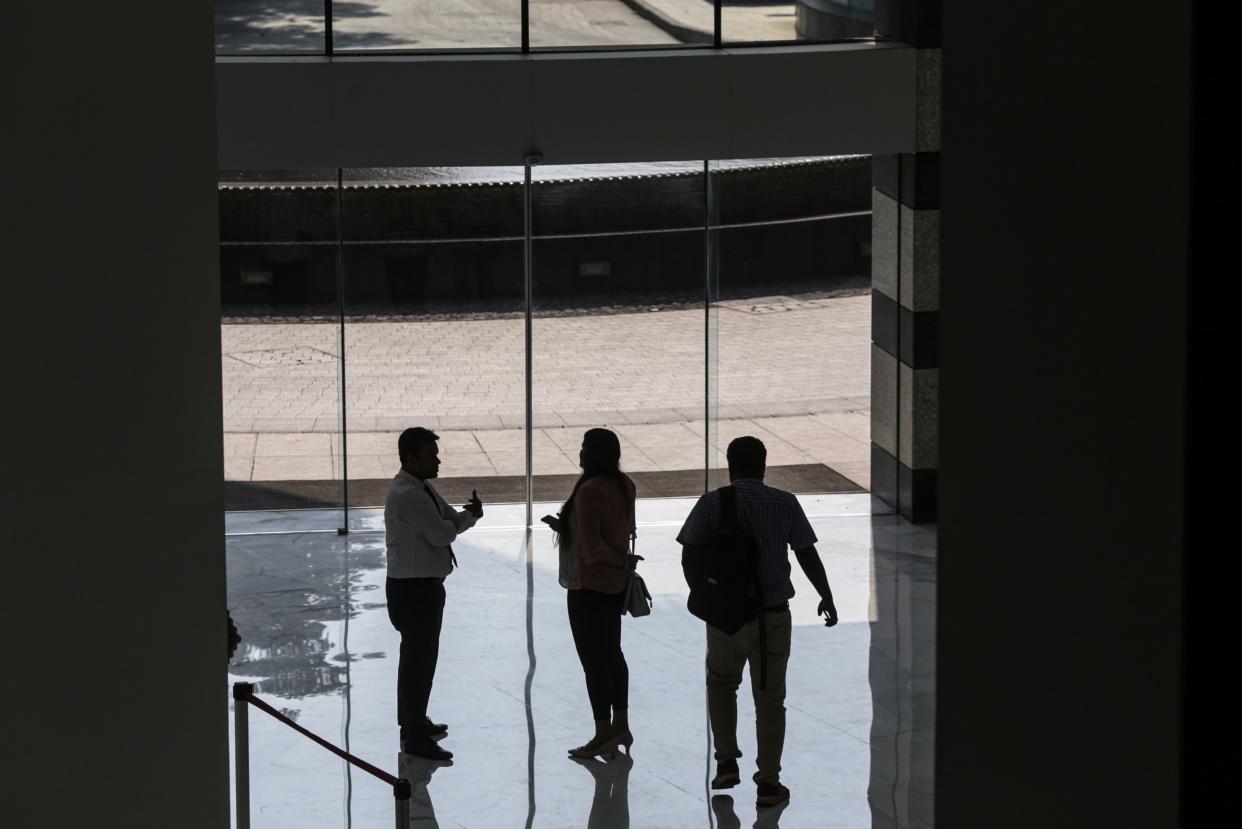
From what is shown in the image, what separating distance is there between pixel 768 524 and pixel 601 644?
4.52ft

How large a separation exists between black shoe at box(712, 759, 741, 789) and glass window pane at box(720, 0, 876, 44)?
765cm

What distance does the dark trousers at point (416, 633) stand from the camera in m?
8.05

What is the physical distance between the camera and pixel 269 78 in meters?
13.0

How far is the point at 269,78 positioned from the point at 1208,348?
41.2 ft

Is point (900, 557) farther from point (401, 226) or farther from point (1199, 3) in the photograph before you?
point (1199, 3)

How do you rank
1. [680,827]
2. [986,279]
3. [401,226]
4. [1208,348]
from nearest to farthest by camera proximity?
[1208,348] < [986,279] < [680,827] < [401,226]

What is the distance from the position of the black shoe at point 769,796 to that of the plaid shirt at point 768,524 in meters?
0.99

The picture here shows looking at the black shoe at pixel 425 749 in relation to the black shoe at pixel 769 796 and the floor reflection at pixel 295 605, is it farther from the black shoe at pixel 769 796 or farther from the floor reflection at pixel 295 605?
the black shoe at pixel 769 796

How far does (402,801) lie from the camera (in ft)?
18.0

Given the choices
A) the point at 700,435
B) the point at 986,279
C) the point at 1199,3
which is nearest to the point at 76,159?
the point at 986,279

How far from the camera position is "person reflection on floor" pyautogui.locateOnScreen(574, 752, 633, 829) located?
7642 millimetres

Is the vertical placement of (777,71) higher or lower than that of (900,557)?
higher

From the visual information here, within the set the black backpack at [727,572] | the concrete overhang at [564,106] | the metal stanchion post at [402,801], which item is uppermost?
the concrete overhang at [564,106]

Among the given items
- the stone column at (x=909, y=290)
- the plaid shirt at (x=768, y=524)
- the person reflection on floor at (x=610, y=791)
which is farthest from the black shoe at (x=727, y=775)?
the stone column at (x=909, y=290)
